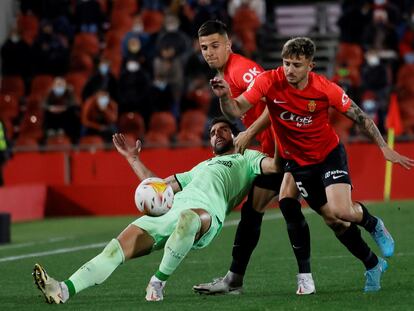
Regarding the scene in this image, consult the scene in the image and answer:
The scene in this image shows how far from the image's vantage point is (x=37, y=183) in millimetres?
21344

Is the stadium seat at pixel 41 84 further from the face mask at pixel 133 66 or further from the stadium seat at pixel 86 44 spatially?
the face mask at pixel 133 66

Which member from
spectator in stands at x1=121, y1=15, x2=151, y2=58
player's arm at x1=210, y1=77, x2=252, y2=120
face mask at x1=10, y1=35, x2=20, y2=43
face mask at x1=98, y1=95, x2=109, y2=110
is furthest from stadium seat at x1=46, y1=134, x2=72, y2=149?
player's arm at x1=210, y1=77, x2=252, y2=120

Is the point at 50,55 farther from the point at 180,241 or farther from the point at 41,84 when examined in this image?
the point at 180,241

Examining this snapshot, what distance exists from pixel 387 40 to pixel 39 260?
36.8 feet

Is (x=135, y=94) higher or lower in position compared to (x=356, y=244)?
lower

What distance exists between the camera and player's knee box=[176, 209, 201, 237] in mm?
9219


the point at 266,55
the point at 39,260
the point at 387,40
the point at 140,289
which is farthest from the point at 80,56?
the point at 140,289

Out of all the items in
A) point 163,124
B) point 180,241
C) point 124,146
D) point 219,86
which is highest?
point 219,86

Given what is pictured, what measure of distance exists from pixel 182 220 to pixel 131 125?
512 inches

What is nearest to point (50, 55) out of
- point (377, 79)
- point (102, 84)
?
point (102, 84)

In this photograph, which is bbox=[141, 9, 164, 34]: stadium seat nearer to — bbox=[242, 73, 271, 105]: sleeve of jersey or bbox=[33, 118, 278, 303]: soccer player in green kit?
bbox=[33, 118, 278, 303]: soccer player in green kit

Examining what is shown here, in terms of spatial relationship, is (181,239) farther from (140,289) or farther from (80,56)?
(80,56)

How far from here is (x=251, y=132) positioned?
9.75 metres

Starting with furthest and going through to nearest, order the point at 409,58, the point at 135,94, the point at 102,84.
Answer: the point at 102,84 < the point at 409,58 < the point at 135,94
